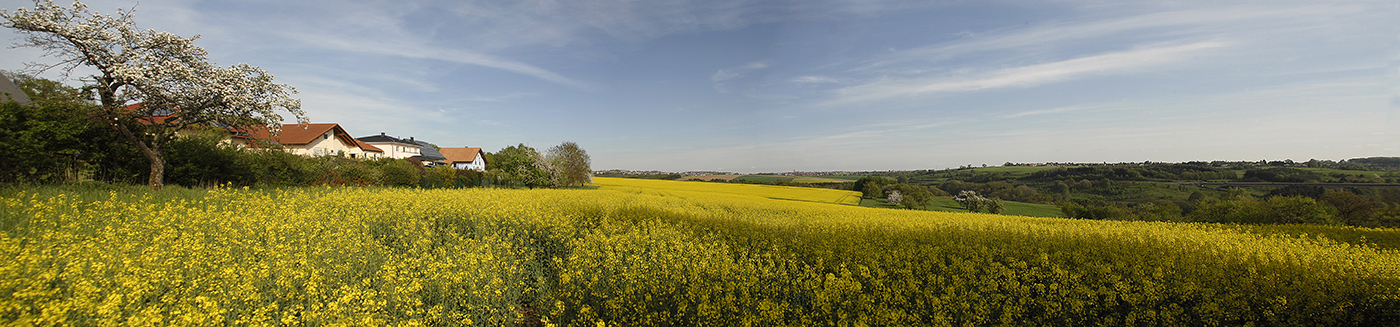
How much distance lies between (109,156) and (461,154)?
5990 centimetres

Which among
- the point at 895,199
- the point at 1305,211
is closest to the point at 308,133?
the point at 895,199

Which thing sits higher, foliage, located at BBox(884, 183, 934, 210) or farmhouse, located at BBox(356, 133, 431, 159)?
farmhouse, located at BBox(356, 133, 431, 159)

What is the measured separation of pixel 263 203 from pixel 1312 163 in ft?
252

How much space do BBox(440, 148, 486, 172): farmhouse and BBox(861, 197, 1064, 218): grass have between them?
57.5 m

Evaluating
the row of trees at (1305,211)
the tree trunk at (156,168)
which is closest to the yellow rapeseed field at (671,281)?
the tree trunk at (156,168)

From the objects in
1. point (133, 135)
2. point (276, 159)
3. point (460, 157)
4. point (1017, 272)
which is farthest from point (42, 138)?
point (460, 157)

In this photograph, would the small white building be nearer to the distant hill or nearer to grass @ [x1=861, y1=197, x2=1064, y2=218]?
grass @ [x1=861, y1=197, x2=1064, y2=218]

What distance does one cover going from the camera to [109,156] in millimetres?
12891

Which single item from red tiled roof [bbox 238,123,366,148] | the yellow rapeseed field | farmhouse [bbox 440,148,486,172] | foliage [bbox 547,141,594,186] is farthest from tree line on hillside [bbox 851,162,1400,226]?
farmhouse [bbox 440,148,486,172]

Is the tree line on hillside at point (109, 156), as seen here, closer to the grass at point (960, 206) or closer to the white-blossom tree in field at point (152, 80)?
the white-blossom tree in field at point (152, 80)

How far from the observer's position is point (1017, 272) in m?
5.52

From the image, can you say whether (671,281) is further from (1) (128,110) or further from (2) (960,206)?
(2) (960,206)

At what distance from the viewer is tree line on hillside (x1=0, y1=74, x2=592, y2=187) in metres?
10.5

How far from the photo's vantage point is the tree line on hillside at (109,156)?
1051cm
